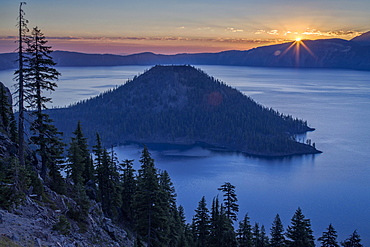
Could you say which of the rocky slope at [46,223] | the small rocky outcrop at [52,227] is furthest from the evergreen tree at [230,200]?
the small rocky outcrop at [52,227]

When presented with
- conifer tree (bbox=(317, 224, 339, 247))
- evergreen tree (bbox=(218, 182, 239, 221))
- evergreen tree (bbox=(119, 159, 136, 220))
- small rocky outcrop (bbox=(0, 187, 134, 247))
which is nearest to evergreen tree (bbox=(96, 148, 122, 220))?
evergreen tree (bbox=(119, 159, 136, 220))

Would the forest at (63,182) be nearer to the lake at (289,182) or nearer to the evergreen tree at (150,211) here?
the evergreen tree at (150,211)

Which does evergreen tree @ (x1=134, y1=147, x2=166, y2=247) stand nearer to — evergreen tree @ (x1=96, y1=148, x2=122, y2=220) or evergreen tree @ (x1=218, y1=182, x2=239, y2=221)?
evergreen tree @ (x1=96, y1=148, x2=122, y2=220)

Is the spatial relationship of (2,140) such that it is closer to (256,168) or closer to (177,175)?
(177,175)

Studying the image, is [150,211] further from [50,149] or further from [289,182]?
[289,182]

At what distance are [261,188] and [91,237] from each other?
349ft

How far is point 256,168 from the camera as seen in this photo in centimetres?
A: 16450

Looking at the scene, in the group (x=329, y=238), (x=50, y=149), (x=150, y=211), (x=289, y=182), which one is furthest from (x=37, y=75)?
(x=289, y=182)

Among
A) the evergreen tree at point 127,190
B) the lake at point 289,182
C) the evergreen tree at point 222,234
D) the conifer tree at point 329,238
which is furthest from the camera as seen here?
the lake at point 289,182

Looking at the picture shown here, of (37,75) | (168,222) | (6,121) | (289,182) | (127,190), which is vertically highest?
(37,75)

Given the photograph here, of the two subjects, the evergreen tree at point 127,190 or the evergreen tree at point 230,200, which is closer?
the evergreen tree at point 230,200

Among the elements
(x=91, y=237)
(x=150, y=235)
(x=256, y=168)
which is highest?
(x=91, y=237)

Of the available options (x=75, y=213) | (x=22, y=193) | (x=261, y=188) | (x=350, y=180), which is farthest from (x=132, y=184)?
(x=350, y=180)

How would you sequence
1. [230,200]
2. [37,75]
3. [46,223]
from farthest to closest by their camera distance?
[230,200]
[37,75]
[46,223]
